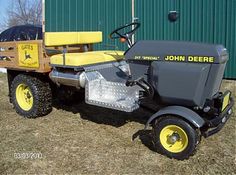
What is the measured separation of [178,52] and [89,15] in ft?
20.4

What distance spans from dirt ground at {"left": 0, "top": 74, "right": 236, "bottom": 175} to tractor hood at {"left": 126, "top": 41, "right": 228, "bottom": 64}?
105 centimetres

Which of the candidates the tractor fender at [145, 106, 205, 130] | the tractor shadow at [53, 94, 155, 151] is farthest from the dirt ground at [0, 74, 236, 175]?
the tractor fender at [145, 106, 205, 130]

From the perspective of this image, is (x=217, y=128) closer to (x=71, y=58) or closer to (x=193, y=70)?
(x=193, y=70)

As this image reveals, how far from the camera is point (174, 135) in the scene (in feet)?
12.6

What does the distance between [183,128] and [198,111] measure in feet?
1.36

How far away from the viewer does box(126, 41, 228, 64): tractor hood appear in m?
3.74

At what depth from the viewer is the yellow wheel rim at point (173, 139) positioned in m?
3.79

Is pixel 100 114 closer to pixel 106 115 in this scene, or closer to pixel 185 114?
pixel 106 115

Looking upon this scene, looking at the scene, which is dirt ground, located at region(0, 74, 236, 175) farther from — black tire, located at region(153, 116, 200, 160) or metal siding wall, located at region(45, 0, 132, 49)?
metal siding wall, located at region(45, 0, 132, 49)

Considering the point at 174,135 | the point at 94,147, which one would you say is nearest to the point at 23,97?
the point at 94,147

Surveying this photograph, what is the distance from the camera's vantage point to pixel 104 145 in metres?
4.27

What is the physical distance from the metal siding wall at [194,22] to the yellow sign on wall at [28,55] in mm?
4382

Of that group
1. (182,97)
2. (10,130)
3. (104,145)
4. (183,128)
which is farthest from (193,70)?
(10,130)
